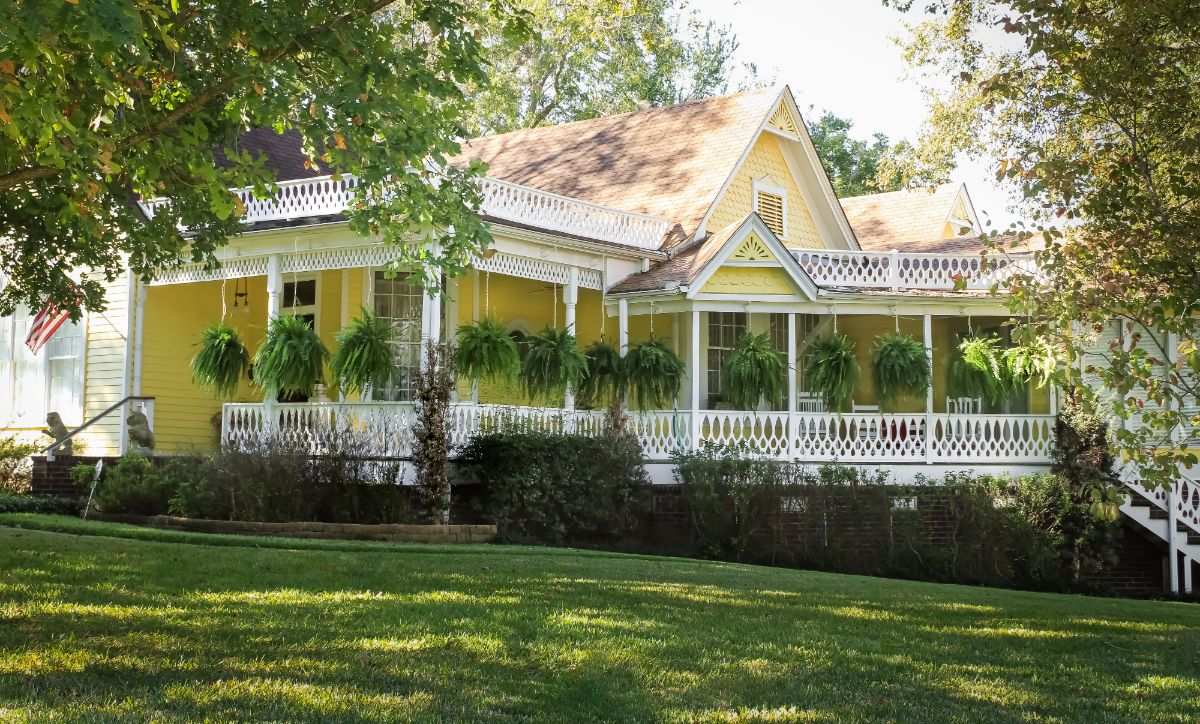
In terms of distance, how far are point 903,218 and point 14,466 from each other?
751 inches

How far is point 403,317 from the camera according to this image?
843 inches

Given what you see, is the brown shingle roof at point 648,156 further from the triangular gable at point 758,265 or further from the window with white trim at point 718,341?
the triangular gable at point 758,265

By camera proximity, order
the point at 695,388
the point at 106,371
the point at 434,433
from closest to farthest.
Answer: the point at 434,433, the point at 695,388, the point at 106,371

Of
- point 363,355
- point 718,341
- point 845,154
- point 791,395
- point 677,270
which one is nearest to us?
point 363,355

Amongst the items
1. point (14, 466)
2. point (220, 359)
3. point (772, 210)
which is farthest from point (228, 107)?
point (772, 210)

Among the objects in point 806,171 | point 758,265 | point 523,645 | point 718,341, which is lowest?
point 523,645

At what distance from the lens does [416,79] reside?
8.96 meters

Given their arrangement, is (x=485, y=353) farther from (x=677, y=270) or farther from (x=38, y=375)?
(x=38, y=375)

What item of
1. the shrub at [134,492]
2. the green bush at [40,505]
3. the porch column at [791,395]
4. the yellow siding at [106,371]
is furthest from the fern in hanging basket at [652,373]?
the yellow siding at [106,371]

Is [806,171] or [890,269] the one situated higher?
[806,171]

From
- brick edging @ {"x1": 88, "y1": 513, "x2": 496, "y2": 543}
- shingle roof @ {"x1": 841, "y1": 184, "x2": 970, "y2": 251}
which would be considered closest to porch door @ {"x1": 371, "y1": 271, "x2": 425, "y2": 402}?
brick edging @ {"x1": 88, "y1": 513, "x2": 496, "y2": 543}

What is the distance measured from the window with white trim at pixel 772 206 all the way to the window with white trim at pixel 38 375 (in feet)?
42.2

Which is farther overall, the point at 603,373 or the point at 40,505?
the point at 603,373

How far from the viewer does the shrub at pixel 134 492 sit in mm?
17172
